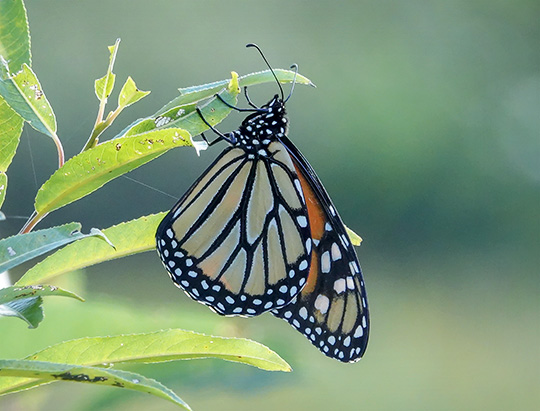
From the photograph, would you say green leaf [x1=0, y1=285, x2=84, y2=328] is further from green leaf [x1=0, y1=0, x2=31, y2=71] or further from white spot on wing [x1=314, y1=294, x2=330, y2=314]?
white spot on wing [x1=314, y1=294, x2=330, y2=314]

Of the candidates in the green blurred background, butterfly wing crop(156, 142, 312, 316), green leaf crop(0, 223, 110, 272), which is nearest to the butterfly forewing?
butterfly wing crop(156, 142, 312, 316)

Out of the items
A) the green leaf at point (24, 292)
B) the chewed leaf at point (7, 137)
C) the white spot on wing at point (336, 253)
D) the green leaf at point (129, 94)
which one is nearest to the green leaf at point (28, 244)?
the green leaf at point (24, 292)

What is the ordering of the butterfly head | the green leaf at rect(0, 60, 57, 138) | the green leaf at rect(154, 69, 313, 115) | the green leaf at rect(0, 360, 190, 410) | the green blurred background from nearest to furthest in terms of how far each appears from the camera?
the green leaf at rect(0, 360, 190, 410) → the green leaf at rect(0, 60, 57, 138) → the green leaf at rect(154, 69, 313, 115) → the butterfly head → the green blurred background

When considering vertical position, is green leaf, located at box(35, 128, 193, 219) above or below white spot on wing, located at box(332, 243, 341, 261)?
below

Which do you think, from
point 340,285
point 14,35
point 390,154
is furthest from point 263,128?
point 390,154

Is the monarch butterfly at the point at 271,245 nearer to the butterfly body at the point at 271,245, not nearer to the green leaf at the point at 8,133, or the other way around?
the butterfly body at the point at 271,245

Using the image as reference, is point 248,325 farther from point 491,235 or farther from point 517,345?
point 491,235
